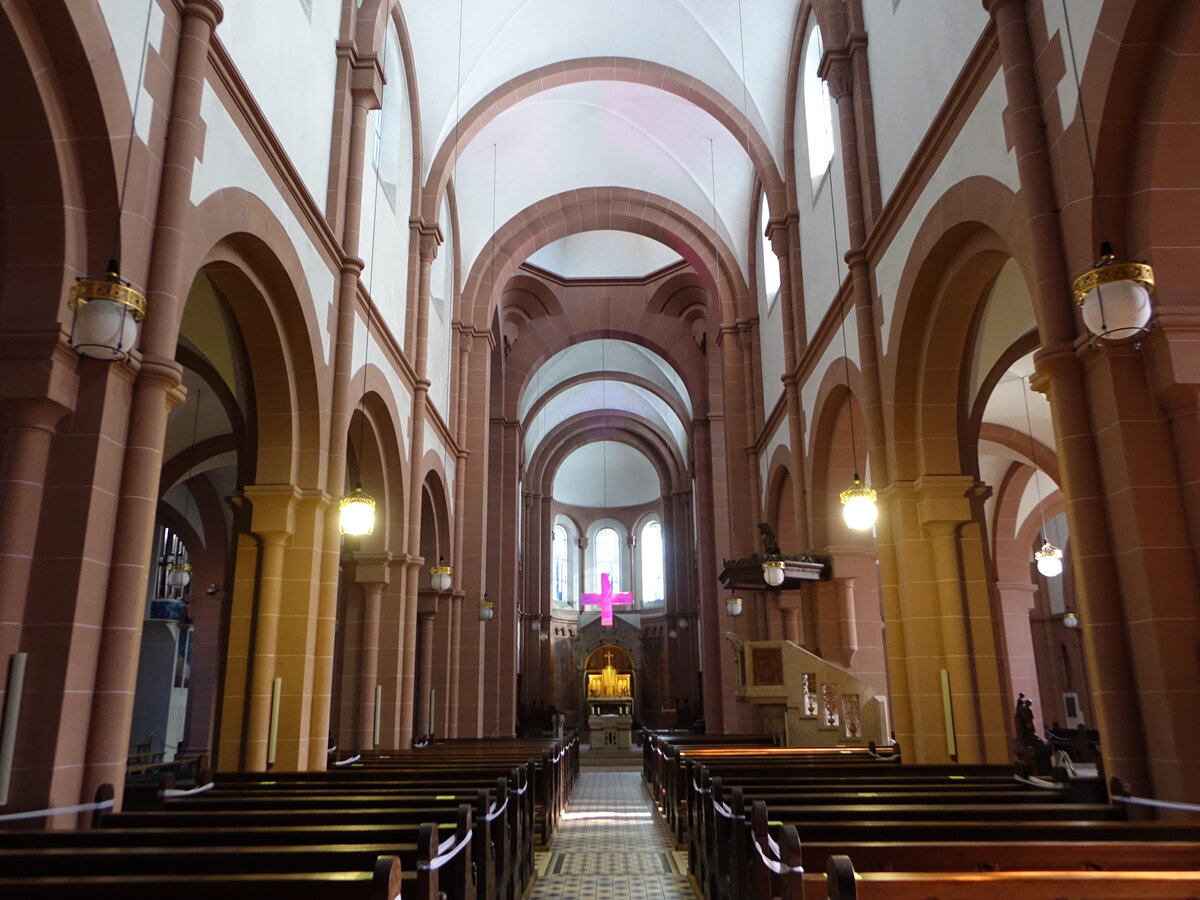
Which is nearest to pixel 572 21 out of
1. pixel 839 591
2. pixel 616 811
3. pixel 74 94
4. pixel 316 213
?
pixel 316 213

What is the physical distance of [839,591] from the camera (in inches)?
583

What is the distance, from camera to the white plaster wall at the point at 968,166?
7.56 m

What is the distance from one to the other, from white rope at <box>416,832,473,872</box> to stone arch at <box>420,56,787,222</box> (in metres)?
13.1

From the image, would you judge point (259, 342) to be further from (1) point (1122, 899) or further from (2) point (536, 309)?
(2) point (536, 309)

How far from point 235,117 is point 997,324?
30.9ft

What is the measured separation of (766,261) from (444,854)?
16251 millimetres

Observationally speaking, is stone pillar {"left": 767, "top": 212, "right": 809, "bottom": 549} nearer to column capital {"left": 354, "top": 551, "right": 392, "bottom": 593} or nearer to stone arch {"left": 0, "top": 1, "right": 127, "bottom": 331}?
column capital {"left": 354, "top": 551, "right": 392, "bottom": 593}

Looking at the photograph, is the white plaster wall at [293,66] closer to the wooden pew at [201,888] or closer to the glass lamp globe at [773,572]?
the wooden pew at [201,888]

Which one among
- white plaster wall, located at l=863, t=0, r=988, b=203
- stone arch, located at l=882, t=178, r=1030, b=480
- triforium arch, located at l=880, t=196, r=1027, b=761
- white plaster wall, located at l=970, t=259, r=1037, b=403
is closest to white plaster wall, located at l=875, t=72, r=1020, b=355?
stone arch, located at l=882, t=178, r=1030, b=480

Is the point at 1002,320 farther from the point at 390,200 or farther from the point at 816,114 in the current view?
the point at 390,200

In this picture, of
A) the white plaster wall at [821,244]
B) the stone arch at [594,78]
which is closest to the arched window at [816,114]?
the white plaster wall at [821,244]

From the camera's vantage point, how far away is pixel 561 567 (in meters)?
42.8

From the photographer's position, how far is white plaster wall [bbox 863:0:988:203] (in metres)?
8.63

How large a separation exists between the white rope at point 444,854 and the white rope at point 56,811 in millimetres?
2444
